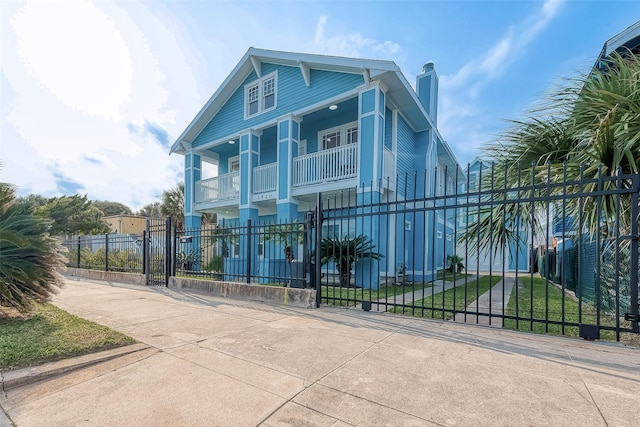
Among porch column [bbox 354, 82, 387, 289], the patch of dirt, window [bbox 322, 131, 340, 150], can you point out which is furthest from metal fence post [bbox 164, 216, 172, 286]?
window [bbox 322, 131, 340, 150]

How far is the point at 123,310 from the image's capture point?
5586 mm

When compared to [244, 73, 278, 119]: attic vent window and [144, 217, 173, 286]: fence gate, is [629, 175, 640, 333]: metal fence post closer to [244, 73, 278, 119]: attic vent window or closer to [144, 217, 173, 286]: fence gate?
[144, 217, 173, 286]: fence gate

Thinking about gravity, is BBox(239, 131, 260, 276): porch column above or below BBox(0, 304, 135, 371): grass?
above

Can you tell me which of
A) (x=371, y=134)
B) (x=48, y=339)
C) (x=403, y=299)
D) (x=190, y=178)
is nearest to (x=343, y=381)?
(x=403, y=299)

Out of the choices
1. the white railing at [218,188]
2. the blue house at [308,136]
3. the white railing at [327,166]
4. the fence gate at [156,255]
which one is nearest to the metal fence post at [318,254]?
the blue house at [308,136]

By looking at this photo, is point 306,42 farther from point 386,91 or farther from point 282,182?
point 282,182

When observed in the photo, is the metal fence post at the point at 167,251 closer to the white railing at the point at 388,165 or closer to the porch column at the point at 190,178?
the porch column at the point at 190,178

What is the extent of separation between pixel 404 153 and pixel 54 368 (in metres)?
11.6

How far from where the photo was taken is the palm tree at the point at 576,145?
143 inches

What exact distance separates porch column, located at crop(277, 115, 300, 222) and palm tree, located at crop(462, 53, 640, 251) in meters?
7.33

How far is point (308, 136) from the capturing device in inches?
517

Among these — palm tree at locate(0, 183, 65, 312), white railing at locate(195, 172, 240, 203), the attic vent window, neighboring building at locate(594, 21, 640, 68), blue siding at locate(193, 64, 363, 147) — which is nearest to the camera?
palm tree at locate(0, 183, 65, 312)

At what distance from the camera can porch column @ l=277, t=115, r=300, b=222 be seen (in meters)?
11.3

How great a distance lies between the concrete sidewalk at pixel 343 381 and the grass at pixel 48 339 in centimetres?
37
